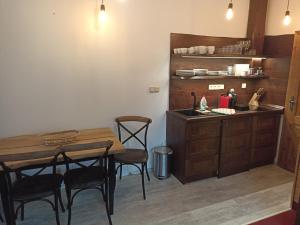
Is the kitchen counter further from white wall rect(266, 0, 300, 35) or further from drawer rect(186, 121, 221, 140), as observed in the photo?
white wall rect(266, 0, 300, 35)

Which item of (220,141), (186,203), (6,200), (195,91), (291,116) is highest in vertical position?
(195,91)

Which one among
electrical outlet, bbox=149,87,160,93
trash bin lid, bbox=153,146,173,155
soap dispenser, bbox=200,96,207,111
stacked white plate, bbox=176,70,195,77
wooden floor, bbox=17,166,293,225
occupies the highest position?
stacked white plate, bbox=176,70,195,77

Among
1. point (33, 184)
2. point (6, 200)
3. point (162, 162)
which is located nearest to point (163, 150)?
point (162, 162)

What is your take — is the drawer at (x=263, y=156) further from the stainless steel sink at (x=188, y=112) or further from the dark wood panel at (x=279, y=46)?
the dark wood panel at (x=279, y=46)

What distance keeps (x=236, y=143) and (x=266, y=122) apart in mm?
613

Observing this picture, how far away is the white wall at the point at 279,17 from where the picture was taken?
3130mm

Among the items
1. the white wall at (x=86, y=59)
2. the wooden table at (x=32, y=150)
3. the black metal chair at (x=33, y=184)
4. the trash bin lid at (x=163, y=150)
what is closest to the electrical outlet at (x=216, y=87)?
the white wall at (x=86, y=59)

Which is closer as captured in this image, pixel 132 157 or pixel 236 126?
pixel 132 157

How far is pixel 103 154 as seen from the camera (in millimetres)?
2088

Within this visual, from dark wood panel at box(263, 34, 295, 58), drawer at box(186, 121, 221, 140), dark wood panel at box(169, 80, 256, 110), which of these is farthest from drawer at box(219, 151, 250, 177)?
dark wood panel at box(263, 34, 295, 58)

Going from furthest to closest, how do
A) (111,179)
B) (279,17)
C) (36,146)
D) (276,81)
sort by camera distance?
(276,81) → (279,17) → (111,179) → (36,146)

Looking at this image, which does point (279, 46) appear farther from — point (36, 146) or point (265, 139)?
point (36, 146)

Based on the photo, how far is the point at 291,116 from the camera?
128 inches

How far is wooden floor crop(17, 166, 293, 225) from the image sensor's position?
230 cm
